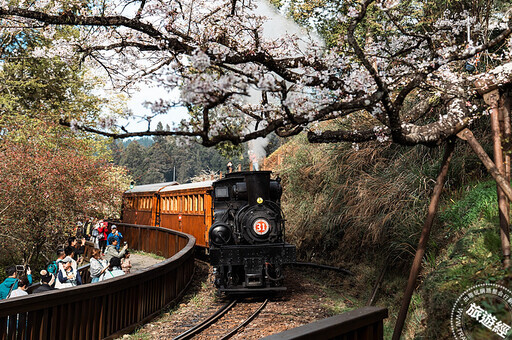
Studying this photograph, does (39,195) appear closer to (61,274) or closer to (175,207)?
(175,207)

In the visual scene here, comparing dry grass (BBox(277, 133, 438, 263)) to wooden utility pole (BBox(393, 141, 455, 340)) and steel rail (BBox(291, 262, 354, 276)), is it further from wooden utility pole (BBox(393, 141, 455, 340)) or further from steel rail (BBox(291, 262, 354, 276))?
wooden utility pole (BBox(393, 141, 455, 340))

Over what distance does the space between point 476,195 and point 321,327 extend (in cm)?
756

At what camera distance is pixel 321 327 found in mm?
2586

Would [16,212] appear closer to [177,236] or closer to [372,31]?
[177,236]

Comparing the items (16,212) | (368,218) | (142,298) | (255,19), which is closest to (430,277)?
(368,218)

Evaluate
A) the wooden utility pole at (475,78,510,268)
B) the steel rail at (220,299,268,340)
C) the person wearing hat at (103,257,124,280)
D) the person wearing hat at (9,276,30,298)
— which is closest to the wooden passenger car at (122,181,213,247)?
the steel rail at (220,299,268,340)

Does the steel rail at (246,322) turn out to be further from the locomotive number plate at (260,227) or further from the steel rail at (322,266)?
the steel rail at (322,266)

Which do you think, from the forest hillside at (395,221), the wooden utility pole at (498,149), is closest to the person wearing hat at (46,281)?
the forest hillside at (395,221)

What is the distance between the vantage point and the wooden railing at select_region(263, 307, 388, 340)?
2.42 m

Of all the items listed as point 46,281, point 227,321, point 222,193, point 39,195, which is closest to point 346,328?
point 46,281

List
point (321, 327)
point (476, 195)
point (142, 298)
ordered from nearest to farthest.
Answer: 1. point (321, 327)
2. point (142, 298)
3. point (476, 195)

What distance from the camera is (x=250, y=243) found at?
9.93 meters

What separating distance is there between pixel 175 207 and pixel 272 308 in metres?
9.06

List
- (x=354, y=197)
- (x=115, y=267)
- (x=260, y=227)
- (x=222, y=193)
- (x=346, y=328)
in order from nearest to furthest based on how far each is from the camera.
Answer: (x=346, y=328)
(x=115, y=267)
(x=260, y=227)
(x=222, y=193)
(x=354, y=197)
